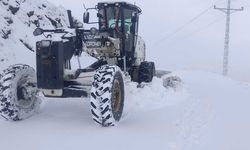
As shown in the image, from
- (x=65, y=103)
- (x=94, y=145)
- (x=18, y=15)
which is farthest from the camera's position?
(x=18, y=15)

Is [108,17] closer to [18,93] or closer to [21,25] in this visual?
[18,93]

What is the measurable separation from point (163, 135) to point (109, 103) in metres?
1.10

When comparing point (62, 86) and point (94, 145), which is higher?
point (62, 86)

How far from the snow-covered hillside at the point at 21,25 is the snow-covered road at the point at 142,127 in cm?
623

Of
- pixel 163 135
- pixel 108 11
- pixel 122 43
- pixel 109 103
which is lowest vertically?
pixel 163 135

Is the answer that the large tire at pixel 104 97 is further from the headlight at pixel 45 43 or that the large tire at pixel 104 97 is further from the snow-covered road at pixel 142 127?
the headlight at pixel 45 43

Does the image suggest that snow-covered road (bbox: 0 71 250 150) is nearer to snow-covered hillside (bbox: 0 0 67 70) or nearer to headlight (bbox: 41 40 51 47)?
headlight (bbox: 41 40 51 47)

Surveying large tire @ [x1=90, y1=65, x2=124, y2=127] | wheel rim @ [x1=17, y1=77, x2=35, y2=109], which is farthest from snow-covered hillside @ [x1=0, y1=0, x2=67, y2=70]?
large tire @ [x1=90, y1=65, x2=124, y2=127]

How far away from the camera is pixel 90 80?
931cm

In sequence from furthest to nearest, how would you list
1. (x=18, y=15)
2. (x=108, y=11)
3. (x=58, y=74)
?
(x=18, y=15)
(x=108, y=11)
(x=58, y=74)

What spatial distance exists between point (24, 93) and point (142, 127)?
97.0 inches

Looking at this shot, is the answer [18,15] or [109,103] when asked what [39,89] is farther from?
[18,15]

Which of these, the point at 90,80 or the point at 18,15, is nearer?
the point at 90,80

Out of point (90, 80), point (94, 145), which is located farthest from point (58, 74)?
point (94, 145)
